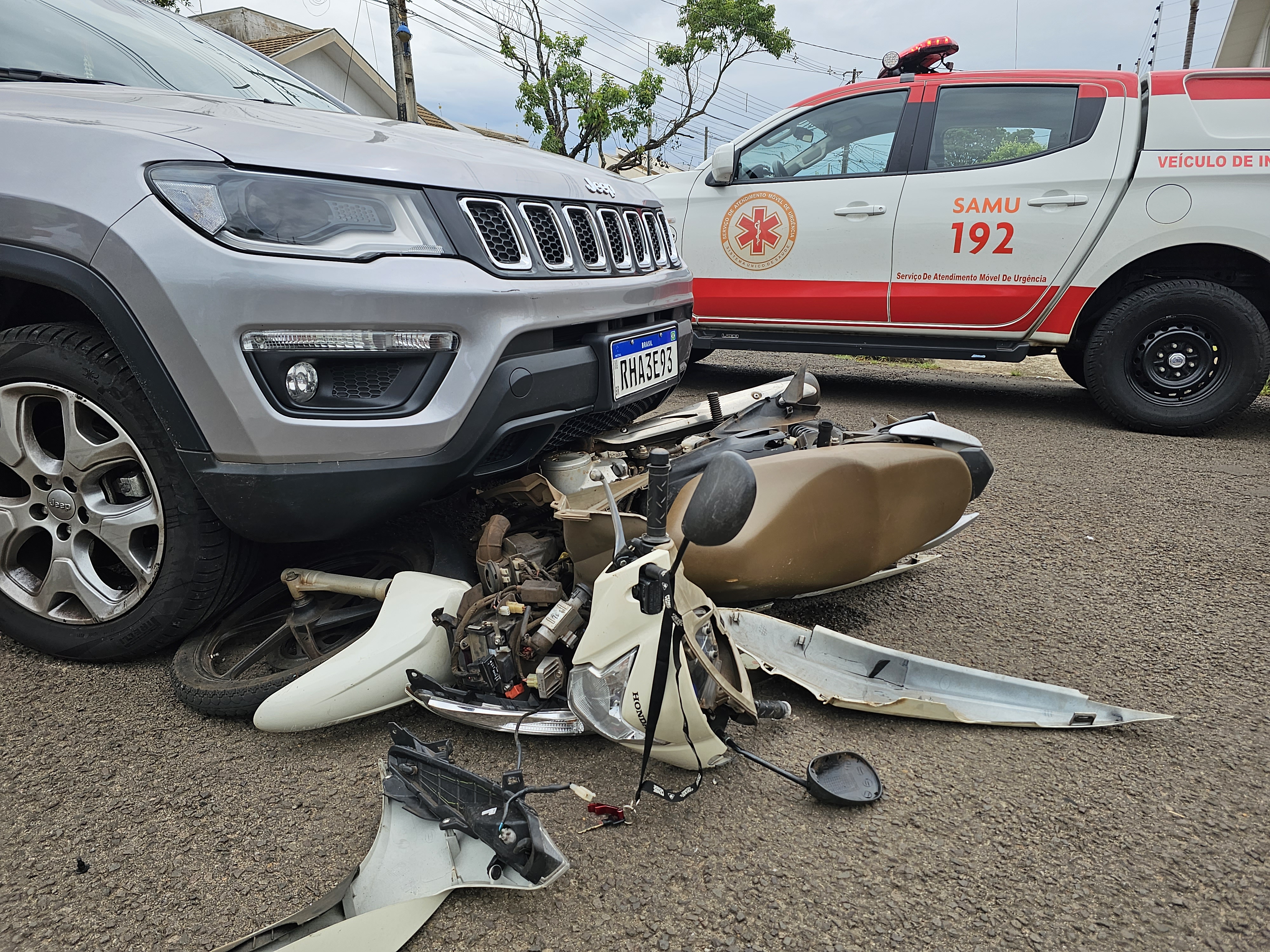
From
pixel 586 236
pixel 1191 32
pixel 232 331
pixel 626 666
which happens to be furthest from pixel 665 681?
pixel 1191 32

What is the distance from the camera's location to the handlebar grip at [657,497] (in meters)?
1.49

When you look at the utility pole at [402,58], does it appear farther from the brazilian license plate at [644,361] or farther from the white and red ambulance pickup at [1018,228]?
the brazilian license plate at [644,361]

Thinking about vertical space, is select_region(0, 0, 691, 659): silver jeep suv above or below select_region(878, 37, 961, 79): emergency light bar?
below

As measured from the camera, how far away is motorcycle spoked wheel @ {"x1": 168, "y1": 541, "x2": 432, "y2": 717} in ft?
6.40

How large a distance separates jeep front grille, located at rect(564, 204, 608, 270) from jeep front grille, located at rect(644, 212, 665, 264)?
0.43 meters

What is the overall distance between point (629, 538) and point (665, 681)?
58cm

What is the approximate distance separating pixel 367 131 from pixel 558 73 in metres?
21.7

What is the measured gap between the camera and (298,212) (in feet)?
5.75

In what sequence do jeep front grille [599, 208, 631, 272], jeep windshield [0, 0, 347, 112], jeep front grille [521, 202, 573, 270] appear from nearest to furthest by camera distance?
jeep front grille [521, 202, 573, 270], jeep windshield [0, 0, 347, 112], jeep front grille [599, 208, 631, 272]

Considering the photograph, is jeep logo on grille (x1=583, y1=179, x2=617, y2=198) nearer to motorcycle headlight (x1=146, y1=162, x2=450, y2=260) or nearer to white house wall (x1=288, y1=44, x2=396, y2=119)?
motorcycle headlight (x1=146, y1=162, x2=450, y2=260)

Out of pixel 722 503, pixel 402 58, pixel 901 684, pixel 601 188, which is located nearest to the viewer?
pixel 722 503

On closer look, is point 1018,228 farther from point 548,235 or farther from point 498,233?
point 498,233

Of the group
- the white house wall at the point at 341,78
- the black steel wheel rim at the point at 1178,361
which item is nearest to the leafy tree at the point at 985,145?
the black steel wheel rim at the point at 1178,361

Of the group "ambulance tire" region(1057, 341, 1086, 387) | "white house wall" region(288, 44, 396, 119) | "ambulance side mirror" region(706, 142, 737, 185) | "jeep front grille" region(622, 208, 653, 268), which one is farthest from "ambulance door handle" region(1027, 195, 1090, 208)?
"white house wall" region(288, 44, 396, 119)
